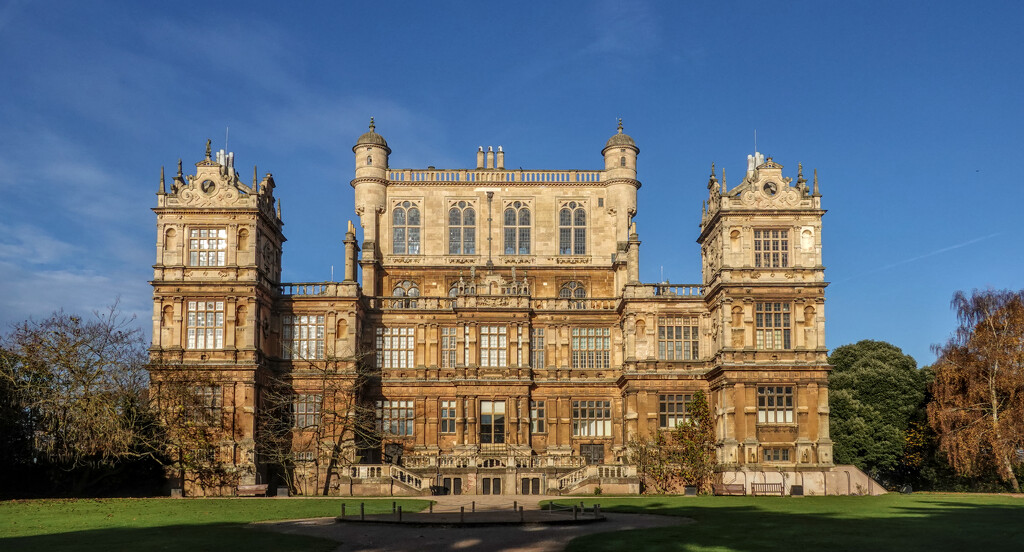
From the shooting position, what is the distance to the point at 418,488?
5166cm

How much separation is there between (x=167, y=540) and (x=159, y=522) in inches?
233

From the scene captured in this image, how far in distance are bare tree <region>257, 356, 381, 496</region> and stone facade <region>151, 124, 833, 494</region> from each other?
0.60ft

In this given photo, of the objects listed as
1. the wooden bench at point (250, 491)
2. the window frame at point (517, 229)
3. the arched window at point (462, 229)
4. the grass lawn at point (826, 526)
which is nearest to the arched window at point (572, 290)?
A: the window frame at point (517, 229)

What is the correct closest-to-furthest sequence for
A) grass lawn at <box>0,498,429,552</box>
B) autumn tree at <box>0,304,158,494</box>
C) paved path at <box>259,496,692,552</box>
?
grass lawn at <box>0,498,429,552</box>
paved path at <box>259,496,692,552</box>
autumn tree at <box>0,304,158,494</box>

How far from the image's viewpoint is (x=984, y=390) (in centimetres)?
5541

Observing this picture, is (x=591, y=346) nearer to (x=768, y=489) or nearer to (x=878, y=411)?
(x=768, y=489)

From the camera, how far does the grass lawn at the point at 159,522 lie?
27.9m

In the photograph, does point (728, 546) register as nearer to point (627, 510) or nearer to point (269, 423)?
point (627, 510)

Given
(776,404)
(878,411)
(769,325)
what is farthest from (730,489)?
(878,411)

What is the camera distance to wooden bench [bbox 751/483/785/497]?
173 feet

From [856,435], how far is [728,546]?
144 ft

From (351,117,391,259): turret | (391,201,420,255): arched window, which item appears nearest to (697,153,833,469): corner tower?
(391,201,420,255): arched window

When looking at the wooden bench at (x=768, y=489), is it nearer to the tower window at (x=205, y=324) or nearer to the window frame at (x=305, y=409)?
the window frame at (x=305, y=409)

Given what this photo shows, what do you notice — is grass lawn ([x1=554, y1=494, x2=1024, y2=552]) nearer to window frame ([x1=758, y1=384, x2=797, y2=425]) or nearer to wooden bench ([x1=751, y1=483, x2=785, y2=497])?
wooden bench ([x1=751, y1=483, x2=785, y2=497])
